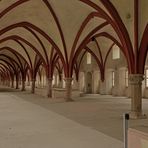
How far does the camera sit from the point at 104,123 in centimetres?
924

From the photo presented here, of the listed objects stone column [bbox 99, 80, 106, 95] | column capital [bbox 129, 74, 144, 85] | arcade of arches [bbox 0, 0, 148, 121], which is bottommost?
stone column [bbox 99, 80, 106, 95]

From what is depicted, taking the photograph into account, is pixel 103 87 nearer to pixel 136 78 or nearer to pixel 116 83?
pixel 116 83

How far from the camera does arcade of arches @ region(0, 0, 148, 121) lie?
10992 millimetres

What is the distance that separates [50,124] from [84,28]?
387 inches

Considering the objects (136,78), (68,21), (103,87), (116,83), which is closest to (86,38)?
(68,21)

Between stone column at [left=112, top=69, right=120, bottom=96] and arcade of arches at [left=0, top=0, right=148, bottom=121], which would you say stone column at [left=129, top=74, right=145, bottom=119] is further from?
stone column at [left=112, top=69, right=120, bottom=96]

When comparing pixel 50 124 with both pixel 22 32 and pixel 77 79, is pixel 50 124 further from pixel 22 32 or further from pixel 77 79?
pixel 77 79

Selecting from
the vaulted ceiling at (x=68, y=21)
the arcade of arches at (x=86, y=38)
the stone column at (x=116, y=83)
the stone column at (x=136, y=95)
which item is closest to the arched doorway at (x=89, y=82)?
the arcade of arches at (x=86, y=38)

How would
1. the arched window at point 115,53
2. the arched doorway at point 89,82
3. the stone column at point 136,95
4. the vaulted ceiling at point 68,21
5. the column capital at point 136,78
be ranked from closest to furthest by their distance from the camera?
the stone column at point 136,95 → the column capital at point 136,78 → the vaulted ceiling at point 68,21 → the arched window at point 115,53 → the arched doorway at point 89,82

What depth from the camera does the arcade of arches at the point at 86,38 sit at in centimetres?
1099

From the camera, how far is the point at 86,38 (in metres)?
18.1

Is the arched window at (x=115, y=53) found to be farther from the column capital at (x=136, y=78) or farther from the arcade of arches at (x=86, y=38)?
the column capital at (x=136, y=78)

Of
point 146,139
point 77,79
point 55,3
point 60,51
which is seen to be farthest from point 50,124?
point 77,79

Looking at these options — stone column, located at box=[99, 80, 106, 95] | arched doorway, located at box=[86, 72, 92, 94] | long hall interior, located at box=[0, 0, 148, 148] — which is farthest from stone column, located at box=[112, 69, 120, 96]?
arched doorway, located at box=[86, 72, 92, 94]
